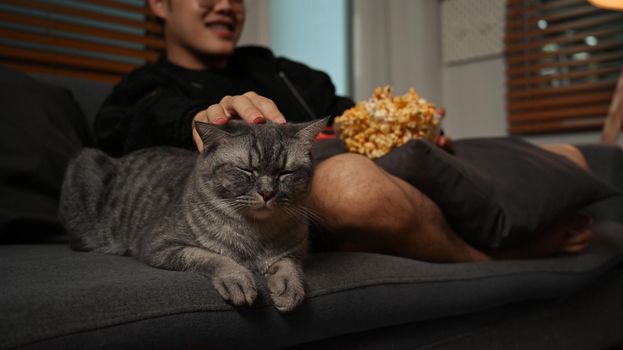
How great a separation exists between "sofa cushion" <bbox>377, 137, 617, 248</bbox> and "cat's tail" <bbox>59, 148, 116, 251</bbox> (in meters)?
0.66

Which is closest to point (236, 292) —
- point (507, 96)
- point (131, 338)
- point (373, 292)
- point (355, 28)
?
point (131, 338)

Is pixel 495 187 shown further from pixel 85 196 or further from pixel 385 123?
pixel 85 196

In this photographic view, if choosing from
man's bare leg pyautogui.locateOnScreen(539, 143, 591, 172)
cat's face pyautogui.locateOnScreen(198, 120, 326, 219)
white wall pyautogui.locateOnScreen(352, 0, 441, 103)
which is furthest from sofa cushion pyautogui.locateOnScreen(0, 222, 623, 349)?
white wall pyautogui.locateOnScreen(352, 0, 441, 103)

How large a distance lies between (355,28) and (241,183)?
2.90 metres

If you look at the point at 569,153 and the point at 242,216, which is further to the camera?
the point at 569,153

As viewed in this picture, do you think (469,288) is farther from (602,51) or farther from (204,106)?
(602,51)

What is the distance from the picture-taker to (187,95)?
5.09 ft

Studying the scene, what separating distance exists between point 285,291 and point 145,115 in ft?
2.42

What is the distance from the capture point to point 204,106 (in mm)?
1206

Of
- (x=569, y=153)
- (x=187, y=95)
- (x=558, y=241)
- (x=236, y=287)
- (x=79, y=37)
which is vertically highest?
(x=79, y=37)

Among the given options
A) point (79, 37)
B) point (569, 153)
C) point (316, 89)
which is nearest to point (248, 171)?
point (316, 89)

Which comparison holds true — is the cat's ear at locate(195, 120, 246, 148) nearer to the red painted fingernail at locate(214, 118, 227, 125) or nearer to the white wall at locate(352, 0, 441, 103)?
the red painted fingernail at locate(214, 118, 227, 125)

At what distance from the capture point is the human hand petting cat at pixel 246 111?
3.12 feet

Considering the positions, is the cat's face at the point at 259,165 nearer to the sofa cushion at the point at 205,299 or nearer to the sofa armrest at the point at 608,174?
the sofa cushion at the point at 205,299
